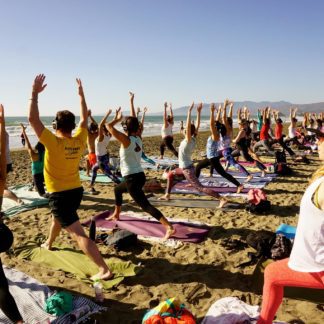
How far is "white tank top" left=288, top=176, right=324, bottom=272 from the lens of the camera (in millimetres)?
2389

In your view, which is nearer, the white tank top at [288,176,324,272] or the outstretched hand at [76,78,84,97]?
the white tank top at [288,176,324,272]

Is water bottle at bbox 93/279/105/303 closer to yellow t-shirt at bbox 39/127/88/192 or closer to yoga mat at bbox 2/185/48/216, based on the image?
yellow t-shirt at bbox 39/127/88/192

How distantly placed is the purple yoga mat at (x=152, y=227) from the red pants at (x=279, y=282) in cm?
284

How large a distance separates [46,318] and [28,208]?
4959 millimetres

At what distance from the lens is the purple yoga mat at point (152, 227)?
5.71 meters

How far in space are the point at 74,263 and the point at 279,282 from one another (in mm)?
3161

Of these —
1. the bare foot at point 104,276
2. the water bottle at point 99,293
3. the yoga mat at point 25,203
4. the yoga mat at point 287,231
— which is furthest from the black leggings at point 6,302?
the yoga mat at point 25,203

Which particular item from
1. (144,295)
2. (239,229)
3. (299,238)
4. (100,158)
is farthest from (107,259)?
(100,158)

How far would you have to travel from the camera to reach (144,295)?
156 inches

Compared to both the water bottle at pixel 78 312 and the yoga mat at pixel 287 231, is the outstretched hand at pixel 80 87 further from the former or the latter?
the yoga mat at pixel 287 231

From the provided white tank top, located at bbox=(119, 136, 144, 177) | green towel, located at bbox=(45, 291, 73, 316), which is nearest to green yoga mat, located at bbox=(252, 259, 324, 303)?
green towel, located at bbox=(45, 291, 73, 316)

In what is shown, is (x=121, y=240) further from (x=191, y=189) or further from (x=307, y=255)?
(x=191, y=189)

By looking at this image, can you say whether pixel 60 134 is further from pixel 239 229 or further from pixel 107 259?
pixel 239 229

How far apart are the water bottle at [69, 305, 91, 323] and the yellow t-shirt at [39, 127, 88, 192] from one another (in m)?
1.45
